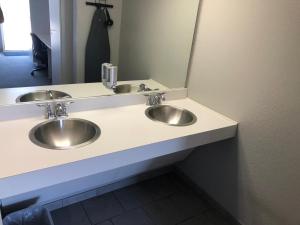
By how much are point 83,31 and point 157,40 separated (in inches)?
23.7

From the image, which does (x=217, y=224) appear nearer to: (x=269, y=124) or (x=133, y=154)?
(x=269, y=124)

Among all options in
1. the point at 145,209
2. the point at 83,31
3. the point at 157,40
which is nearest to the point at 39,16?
the point at 83,31

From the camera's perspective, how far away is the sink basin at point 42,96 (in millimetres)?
1463

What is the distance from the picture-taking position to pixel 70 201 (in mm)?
1854

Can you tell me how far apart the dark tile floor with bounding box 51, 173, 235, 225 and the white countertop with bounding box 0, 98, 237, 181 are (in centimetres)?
72

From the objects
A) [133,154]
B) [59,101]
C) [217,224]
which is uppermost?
[59,101]

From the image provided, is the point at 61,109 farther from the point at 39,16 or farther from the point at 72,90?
the point at 39,16

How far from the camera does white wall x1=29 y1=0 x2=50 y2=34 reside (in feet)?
4.43

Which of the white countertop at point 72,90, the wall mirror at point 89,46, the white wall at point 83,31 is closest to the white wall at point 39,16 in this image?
the wall mirror at point 89,46

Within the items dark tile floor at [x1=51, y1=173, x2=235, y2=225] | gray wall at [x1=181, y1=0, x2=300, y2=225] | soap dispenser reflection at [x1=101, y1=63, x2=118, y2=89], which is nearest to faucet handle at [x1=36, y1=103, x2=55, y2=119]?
soap dispenser reflection at [x1=101, y1=63, x2=118, y2=89]

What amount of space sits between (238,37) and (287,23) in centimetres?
31

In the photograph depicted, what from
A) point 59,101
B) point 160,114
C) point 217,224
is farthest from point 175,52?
point 217,224

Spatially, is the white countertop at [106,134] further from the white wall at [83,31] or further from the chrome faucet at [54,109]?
the white wall at [83,31]

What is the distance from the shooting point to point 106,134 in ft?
4.50
